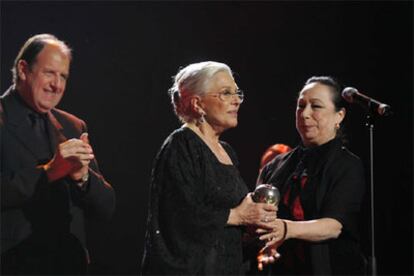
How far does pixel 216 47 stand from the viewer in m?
4.08

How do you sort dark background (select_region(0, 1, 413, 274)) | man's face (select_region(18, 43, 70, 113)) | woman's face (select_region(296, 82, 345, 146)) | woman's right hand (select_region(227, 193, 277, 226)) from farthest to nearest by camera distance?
dark background (select_region(0, 1, 413, 274))
woman's face (select_region(296, 82, 345, 146))
man's face (select_region(18, 43, 70, 113))
woman's right hand (select_region(227, 193, 277, 226))

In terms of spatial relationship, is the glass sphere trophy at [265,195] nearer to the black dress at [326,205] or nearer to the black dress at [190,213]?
the black dress at [190,213]

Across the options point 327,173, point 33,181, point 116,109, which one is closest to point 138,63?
point 116,109

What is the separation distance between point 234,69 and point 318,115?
94 centimetres

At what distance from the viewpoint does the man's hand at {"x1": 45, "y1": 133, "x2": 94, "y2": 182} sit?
317 cm

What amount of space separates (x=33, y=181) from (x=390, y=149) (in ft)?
8.12

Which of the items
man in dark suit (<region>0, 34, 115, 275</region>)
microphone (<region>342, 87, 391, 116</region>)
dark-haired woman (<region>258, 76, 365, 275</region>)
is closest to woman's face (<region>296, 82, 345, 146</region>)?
dark-haired woman (<region>258, 76, 365, 275</region>)

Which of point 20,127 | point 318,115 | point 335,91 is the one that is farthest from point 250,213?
point 20,127

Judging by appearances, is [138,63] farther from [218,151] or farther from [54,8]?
[218,151]

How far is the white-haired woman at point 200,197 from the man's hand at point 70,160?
55 cm

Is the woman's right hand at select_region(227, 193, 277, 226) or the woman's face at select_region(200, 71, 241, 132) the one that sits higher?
the woman's face at select_region(200, 71, 241, 132)

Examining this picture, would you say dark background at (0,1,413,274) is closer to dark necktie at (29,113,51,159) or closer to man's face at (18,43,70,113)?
man's face at (18,43,70,113)

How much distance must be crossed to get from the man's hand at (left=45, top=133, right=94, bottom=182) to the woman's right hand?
856 mm

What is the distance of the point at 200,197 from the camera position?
109 inches
